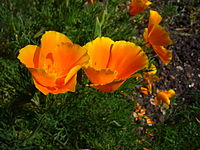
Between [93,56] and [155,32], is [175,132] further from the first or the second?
[93,56]

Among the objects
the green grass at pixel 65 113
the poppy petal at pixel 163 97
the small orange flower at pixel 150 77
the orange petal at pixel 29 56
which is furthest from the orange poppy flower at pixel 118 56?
the poppy petal at pixel 163 97

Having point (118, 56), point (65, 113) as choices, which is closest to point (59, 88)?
point (118, 56)

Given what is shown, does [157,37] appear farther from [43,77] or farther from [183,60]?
[183,60]

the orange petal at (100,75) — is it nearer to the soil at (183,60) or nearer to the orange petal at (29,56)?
the orange petal at (29,56)

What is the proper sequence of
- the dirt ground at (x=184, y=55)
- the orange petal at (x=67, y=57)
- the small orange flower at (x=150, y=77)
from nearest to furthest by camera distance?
the orange petal at (x=67, y=57)
the small orange flower at (x=150, y=77)
the dirt ground at (x=184, y=55)

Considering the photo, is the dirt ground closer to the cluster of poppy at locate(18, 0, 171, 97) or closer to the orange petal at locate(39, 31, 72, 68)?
the cluster of poppy at locate(18, 0, 171, 97)

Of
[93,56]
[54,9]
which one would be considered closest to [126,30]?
[54,9]

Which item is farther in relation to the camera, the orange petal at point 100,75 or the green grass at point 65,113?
the green grass at point 65,113

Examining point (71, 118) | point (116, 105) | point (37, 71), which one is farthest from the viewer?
point (116, 105)
